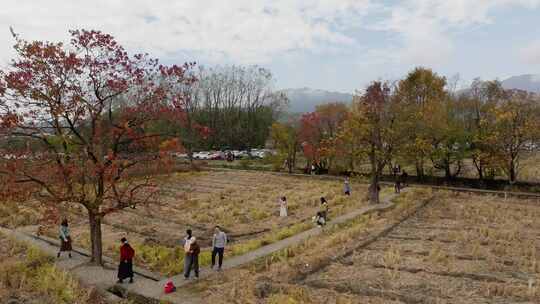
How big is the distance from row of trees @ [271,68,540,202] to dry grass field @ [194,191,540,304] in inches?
296

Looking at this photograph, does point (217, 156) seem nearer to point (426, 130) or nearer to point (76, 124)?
point (426, 130)

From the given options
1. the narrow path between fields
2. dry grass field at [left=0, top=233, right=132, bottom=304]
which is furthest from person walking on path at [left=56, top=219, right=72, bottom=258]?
dry grass field at [left=0, top=233, right=132, bottom=304]

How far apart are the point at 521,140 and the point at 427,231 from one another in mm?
16223

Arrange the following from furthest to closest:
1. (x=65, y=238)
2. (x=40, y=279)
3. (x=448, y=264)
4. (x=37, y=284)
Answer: (x=65, y=238) < (x=448, y=264) < (x=40, y=279) < (x=37, y=284)

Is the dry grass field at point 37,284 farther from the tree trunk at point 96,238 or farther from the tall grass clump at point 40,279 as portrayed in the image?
the tree trunk at point 96,238

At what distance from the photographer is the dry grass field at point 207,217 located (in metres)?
15.8

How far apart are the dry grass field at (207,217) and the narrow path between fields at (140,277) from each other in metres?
0.57

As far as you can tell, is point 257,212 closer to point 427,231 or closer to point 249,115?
point 427,231

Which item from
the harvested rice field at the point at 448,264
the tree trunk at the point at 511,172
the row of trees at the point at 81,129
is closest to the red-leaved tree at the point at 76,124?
the row of trees at the point at 81,129

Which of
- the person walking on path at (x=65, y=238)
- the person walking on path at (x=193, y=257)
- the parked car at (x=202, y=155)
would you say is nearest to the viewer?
the person walking on path at (x=193, y=257)

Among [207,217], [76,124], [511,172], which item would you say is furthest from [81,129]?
[511,172]

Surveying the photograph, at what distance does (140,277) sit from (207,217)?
9158 mm

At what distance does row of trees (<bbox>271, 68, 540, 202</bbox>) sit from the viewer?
25.8 meters

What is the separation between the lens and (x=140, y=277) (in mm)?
12625
